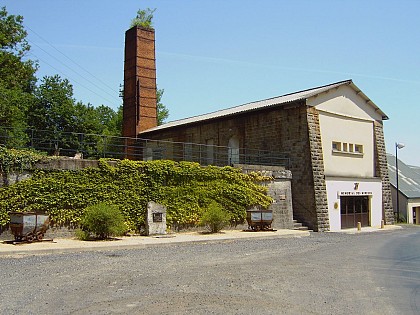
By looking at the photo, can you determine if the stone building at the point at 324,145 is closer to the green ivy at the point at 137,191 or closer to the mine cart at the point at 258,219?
the green ivy at the point at 137,191

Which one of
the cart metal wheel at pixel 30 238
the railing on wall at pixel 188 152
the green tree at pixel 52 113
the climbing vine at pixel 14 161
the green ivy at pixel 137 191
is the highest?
the green tree at pixel 52 113

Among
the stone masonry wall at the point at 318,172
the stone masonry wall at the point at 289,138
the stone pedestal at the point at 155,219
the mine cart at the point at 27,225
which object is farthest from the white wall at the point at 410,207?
the mine cart at the point at 27,225

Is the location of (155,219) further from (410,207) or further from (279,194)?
(410,207)

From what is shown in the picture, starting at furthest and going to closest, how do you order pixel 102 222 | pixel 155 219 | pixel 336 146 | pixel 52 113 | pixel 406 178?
pixel 406 178
pixel 52 113
pixel 336 146
pixel 155 219
pixel 102 222

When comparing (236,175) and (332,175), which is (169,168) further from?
(332,175)

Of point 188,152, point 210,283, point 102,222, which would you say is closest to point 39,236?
point 102,222

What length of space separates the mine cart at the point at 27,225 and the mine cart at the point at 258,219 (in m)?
9.64

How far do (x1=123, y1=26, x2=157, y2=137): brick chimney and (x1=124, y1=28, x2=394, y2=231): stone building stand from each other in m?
6.47

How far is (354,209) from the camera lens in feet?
Answer: 90.3

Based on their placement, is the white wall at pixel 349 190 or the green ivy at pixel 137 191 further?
the white wall at pixel 349 190

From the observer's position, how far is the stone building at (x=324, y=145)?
81.4ft

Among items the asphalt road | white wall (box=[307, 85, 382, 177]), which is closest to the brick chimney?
white wall (box=[307, 85, 382, 177])

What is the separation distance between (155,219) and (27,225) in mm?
5407

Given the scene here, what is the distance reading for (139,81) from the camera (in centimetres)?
3638
